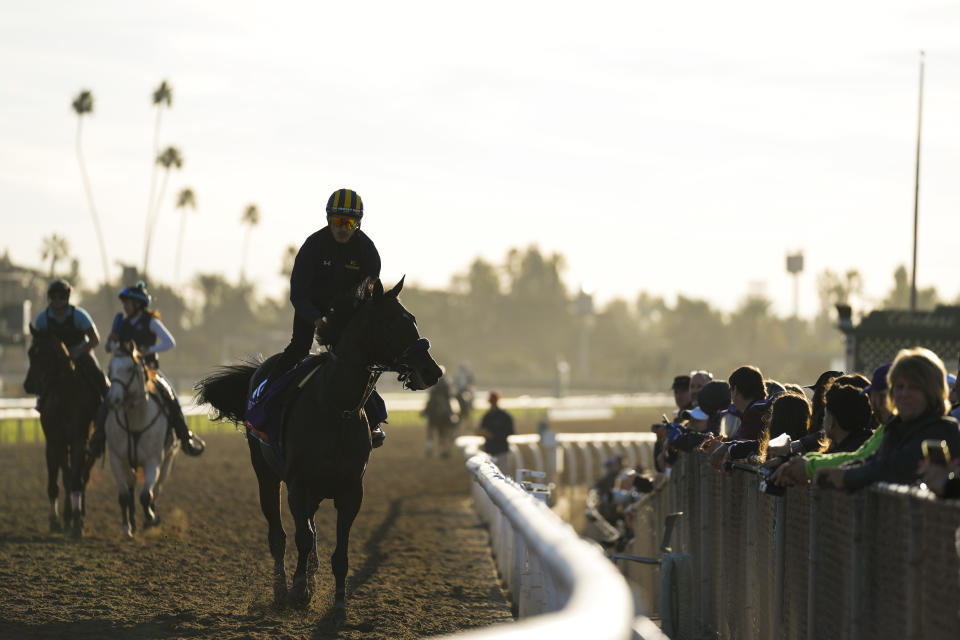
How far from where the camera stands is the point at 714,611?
27.2 feet

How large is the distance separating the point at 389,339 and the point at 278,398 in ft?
4.11

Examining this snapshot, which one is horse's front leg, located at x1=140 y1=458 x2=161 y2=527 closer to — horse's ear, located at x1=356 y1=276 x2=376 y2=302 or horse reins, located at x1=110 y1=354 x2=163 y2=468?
horse reins, located at x1=110 y1=354 x2=163 y2=468

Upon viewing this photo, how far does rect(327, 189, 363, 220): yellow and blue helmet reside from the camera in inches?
358

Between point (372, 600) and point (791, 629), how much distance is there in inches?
149

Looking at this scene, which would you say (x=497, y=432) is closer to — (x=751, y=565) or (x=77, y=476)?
(x=77, y=476)

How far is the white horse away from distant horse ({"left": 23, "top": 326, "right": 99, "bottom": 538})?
466mm

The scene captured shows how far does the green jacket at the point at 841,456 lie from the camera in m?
5.66

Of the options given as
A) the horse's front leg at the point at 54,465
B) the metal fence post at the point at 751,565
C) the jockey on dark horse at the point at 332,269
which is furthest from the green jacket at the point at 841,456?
the horse's front leg at the point at 54,465

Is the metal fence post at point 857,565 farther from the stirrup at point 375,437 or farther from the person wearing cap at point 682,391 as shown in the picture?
the person wearing cap at point 682,391

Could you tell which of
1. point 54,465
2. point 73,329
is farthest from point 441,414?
point 73,329

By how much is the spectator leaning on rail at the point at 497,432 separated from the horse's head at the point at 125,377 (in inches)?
289

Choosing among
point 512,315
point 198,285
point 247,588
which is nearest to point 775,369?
point 512,315

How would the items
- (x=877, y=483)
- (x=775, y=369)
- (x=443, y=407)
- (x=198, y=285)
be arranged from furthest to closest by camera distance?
(x=198, y=285)
(x=775, y=369)
(x=443, y=407)
(x=877, y=483)

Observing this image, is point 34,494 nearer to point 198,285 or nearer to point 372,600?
point 372,600
